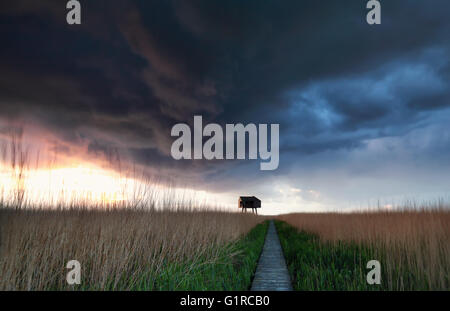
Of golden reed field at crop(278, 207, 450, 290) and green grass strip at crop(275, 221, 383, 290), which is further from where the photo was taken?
green grass strip at crop(275, 221, 383, 290)

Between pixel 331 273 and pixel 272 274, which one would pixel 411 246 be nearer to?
pixel 331 273

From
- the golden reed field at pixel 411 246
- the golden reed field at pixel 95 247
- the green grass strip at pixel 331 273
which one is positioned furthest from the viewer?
the green grass strip at pixel 331 273

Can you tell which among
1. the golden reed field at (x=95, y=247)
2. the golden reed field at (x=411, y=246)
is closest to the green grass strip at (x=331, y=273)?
the golden reed field at (x=411, y=246)

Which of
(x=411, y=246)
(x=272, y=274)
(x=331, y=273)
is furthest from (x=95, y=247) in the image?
(x=411, y=246)

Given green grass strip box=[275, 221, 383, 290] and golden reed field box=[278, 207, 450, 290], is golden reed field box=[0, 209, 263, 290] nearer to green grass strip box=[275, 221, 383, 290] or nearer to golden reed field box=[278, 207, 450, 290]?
green grass strip box=[275, 221, 383, 290]

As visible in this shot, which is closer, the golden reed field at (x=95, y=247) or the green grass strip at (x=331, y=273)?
the golden reed field at (x=95, y=247)

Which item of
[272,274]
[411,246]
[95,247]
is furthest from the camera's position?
[272,274]

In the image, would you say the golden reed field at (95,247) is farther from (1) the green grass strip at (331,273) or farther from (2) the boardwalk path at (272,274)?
(1) the green grass strip at (331,273)

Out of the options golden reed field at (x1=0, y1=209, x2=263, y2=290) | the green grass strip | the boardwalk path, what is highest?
golden reed field at (x1=0, y1=209, x2=263, y2=290)

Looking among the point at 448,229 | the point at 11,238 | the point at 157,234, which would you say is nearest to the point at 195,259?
the point at 157,234

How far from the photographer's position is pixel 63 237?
5.59 metres

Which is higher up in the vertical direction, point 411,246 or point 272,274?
point 411,246

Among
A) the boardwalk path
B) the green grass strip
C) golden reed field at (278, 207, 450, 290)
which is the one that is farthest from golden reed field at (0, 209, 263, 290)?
golden reed field at (278, 207, 450, 290)
